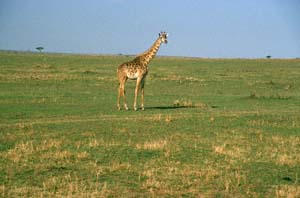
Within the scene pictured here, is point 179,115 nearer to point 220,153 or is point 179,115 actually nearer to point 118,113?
point 118,113

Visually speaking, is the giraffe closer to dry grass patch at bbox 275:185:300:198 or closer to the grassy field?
the grassy field

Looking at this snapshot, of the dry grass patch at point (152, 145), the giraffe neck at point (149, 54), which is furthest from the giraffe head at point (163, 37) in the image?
the dry grass patch at point (152, 145)

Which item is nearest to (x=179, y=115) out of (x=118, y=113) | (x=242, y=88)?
(x=118, y=113)

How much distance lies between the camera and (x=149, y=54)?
21219mm

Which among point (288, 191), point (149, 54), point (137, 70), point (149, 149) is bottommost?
point (288, 191)

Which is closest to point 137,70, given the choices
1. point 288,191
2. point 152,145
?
point 152,145

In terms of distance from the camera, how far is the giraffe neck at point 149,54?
68.7 feet

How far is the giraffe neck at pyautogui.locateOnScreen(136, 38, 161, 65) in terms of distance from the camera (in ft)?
68.7

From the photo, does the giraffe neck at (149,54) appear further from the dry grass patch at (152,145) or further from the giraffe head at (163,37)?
the dry grass patch at (152,145)

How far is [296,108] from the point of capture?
70.4 feet

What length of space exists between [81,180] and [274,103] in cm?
1620

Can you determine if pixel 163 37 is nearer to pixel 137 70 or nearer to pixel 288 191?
pixel 137 70

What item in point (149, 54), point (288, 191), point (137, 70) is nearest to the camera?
point (288, 191)

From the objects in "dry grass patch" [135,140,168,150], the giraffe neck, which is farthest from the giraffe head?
"dry grass patch" [135,140,168,150]
